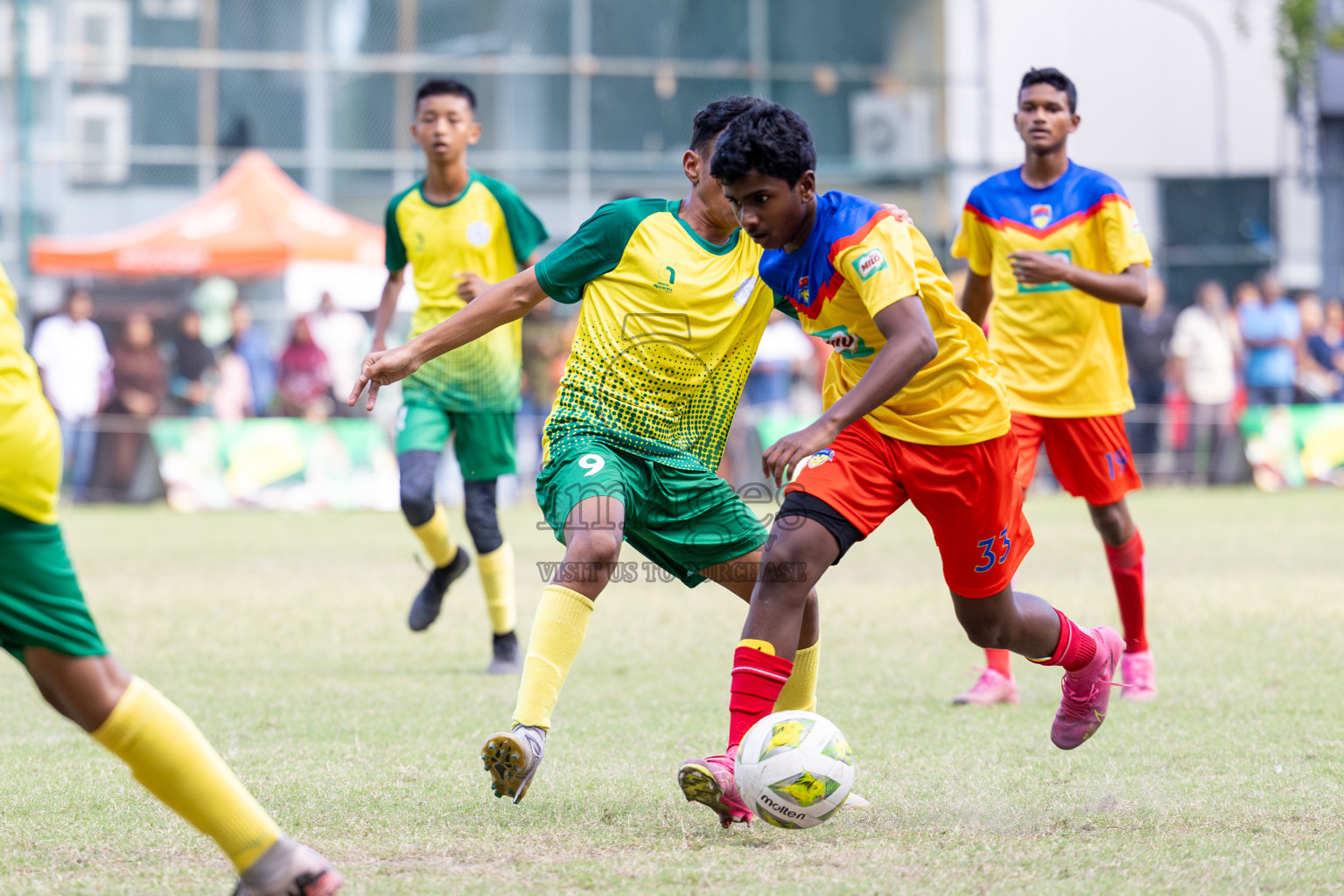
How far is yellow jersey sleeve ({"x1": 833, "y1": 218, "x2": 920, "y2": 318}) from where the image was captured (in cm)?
430

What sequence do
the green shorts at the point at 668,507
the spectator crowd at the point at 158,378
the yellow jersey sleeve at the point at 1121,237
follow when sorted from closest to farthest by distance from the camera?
the green shorts at the point at 668,507, the yellow jersey sleeve at the point at 1121,237, the spectator crowd at the point at 158,378

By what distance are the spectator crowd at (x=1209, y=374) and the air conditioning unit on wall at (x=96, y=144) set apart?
14141 mm

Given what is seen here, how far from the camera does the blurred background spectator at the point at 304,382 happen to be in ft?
59.3

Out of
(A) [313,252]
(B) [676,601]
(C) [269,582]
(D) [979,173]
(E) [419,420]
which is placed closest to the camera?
(E) [419,420]

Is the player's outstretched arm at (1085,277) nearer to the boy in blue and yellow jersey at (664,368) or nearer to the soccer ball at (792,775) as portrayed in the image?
the boy in blue and yellow jersey at (664,368)

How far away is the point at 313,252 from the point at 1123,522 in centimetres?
1301

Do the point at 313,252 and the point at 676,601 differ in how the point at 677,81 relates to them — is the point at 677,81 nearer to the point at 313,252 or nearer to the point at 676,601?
the point at 313,252

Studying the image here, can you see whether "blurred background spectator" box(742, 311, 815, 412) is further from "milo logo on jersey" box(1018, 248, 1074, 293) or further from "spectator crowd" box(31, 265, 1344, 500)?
"milo logo on jersey" box(1018, 248, 1074, 293)

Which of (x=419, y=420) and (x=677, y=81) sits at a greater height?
(x=677, y=81)

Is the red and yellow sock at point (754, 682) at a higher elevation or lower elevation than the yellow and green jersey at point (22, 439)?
lower

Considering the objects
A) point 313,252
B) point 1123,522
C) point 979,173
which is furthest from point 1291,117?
point 1123,522

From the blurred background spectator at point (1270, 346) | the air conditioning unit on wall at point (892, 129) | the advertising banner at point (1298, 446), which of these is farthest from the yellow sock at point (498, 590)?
the air conditioning unit on wall at point (892, 129)

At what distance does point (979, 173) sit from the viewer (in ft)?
84.6

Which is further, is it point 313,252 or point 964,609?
point 313,252
